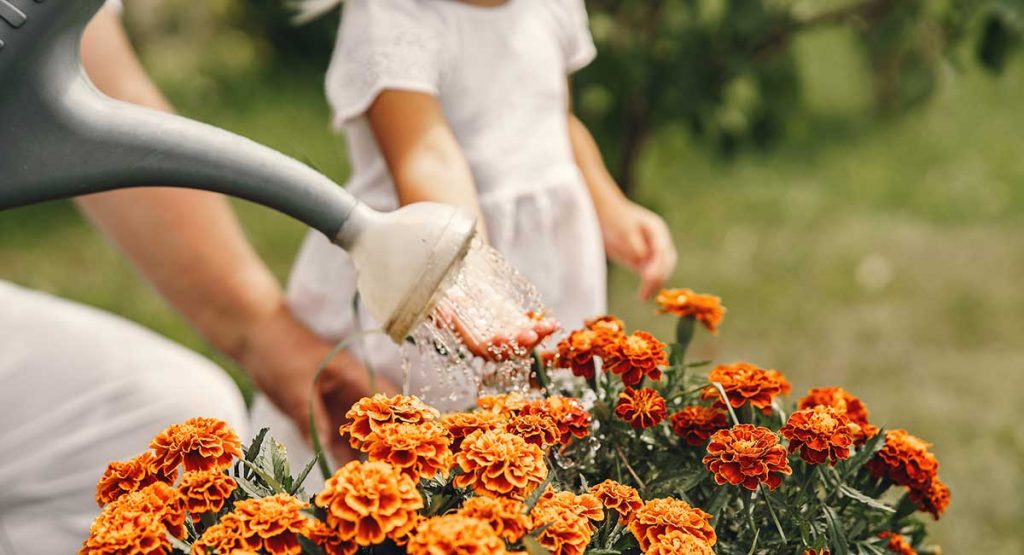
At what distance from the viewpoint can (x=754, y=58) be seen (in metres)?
2.74

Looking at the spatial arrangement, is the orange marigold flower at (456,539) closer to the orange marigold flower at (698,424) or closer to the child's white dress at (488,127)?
the orange marigold flower at (698,424)

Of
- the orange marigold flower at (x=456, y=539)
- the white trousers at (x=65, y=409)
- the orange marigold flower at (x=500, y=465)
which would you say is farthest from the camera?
the white trousers at (x=65, y=409)

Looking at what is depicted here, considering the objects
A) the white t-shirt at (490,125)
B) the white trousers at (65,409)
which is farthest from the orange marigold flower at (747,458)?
the white trousers at (65,409)

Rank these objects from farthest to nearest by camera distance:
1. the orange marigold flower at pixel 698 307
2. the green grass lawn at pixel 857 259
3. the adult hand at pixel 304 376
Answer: the green grass lawn at pixel 857 259 < the adult hand at pixel 304 376 < the orange marigold flower at pixel 698 307

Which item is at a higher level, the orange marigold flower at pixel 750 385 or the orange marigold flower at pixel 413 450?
the orange marigold flower at pixel 750 385

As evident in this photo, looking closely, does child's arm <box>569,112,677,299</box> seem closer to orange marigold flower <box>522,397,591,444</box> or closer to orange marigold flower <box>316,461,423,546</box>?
orange marigold flower <box>522,397,591,444</box>

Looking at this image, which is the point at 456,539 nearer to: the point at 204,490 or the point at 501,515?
the point at 501,515

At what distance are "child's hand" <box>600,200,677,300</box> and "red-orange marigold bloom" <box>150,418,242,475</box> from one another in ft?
3.06

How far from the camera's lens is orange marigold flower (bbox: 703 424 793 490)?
99 centimetres

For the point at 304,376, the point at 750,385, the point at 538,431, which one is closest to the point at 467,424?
the point at 538,431

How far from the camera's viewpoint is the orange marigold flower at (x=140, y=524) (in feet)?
2.86

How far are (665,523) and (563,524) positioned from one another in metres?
0.11

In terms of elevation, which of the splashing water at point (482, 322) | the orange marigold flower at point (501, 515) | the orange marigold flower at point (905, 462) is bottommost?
the orange marigold flower at point (501, 515)

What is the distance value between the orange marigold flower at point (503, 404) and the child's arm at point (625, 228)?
713 millimetres
